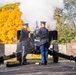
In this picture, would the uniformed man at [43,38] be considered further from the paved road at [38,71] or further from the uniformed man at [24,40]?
the paved road at [38,71]

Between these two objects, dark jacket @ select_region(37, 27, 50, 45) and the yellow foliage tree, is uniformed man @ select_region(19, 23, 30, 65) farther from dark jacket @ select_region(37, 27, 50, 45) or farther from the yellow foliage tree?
the yellow foliage tree

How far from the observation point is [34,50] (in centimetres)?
1477

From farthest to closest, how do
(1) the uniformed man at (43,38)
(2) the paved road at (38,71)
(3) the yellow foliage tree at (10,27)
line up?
(3) the yellow foliage tree at (10,27) < (1) the uniformed man at (43,38) < (2) the paved road at (38,71)

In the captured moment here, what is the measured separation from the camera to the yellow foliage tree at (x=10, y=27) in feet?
165

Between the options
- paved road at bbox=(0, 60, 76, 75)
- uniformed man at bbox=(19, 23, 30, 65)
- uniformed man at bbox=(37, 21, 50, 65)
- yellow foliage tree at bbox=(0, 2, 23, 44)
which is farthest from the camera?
yellow foliage tree at bbox=(0, 2, 23, 44)

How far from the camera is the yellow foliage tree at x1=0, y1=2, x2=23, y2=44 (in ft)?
165

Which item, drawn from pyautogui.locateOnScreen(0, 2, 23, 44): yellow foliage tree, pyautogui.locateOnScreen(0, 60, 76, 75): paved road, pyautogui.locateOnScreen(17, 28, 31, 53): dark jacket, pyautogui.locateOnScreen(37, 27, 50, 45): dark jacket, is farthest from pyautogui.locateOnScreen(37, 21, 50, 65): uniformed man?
pyautogui.locateOnScreen(0, 2, 23, 44): yellow foliage tree

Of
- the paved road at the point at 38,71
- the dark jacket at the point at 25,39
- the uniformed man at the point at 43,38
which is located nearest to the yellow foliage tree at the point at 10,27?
the dark jacket at the point at 25,39

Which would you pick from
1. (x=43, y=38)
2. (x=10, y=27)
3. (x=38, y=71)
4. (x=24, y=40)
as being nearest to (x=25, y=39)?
(x=24, y=40)

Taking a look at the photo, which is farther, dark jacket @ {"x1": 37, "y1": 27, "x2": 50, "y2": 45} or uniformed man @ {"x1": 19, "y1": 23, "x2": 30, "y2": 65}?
uniformed man @ {"x1": 19, "y1": 23, "x2": 30, "y2": 65}

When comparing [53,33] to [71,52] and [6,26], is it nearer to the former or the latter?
[71,52]

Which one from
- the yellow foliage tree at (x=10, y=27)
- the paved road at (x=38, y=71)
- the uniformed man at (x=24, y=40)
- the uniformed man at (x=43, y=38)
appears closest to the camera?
the paved road at (x=38, y=71)

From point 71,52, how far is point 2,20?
2149 cm

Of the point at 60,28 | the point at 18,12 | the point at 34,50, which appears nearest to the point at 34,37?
the point at 34,50
